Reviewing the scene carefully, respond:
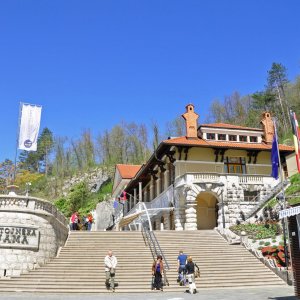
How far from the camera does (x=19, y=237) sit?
61.3ft

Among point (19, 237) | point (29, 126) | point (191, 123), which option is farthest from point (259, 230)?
point (29, 126)

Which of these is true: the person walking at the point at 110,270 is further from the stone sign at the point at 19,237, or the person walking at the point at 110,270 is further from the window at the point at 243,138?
the window at the point at 243,138

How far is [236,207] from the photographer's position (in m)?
30.4

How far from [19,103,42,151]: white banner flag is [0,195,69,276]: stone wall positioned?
449cm

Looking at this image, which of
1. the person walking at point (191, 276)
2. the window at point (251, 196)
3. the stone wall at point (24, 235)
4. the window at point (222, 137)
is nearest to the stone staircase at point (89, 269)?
the stone wall at point (24, 235)

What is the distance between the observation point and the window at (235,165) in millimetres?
33344

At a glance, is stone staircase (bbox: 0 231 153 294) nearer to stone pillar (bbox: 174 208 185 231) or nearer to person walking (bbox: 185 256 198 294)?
person walking (bbox: 185 256 198 294)

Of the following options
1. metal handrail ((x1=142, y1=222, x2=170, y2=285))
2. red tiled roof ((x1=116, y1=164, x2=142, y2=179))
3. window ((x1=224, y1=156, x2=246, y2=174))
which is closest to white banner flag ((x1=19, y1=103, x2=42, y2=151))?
metal handrail ((x1=142, y1=222, x2=170, y2=285))

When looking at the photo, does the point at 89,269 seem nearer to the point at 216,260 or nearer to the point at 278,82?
the point at 216,260

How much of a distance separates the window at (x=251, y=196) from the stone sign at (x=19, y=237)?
1869 centimetres

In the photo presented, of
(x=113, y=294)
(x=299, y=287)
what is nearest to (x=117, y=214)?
(x=113, y=294)

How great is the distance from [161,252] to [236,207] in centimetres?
1289

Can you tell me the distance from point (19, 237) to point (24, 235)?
0.86 ft

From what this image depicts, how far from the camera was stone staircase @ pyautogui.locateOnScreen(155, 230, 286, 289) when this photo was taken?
1700 cm
